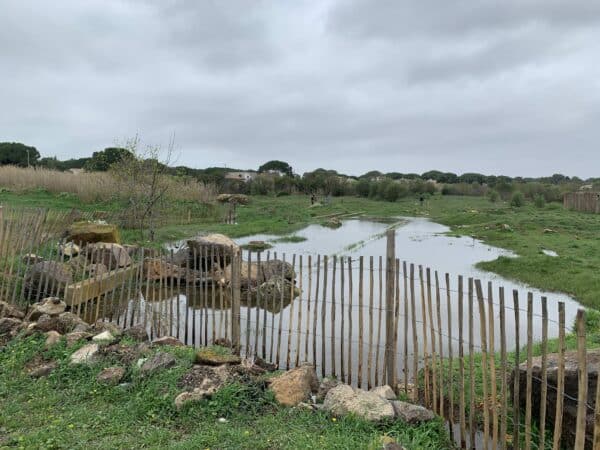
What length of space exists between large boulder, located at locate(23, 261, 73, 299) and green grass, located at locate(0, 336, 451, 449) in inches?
128

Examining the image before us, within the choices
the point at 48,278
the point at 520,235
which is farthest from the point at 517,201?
the point at 48,278

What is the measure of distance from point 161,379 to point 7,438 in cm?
142

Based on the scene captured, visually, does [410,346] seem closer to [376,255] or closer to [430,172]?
[376,255]

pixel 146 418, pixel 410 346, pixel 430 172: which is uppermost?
pixel 430 172

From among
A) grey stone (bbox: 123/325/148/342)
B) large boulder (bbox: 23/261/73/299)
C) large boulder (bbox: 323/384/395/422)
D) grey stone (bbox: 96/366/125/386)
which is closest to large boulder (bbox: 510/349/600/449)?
large boulder (bbox: 323/384/395/422)

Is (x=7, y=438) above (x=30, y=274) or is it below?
below

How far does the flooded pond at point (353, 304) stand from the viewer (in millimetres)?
5562

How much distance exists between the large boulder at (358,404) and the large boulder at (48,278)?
→ 5715 millimetres

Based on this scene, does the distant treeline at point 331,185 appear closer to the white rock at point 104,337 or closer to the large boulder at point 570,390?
the white rock at point 104,337

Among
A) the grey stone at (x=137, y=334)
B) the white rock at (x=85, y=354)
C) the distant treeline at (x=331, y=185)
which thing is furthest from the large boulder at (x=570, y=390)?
the distant treeline at (x=331, y=185)

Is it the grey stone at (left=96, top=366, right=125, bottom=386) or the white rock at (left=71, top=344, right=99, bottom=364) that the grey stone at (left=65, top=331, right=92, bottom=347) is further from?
the grey stone at (left=96, top=366, right=125, bottom=386)

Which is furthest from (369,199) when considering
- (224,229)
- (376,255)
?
(376,255)

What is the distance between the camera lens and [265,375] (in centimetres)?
508

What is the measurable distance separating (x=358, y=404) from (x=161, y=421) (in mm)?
1901
